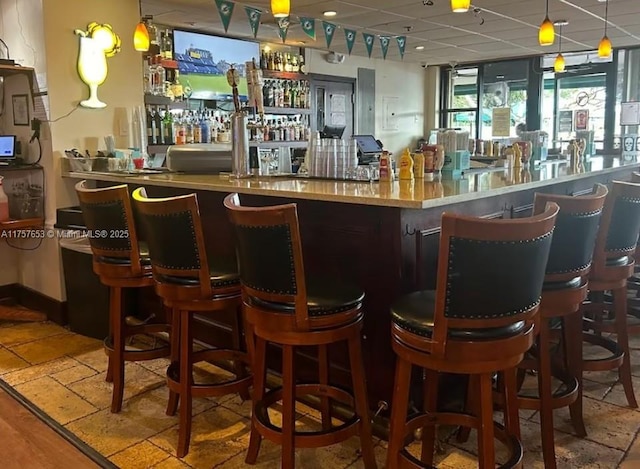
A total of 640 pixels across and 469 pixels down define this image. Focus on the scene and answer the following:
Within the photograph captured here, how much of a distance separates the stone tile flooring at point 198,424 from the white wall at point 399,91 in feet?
21.7

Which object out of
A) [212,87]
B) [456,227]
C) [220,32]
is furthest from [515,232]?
[220,32]

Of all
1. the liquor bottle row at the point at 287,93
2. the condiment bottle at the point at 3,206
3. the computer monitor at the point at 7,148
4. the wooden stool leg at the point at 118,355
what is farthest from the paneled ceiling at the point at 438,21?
the wooden stool leg at the point at 118,355

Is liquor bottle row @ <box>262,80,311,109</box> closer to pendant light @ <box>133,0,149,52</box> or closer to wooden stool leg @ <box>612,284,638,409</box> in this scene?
pendant light @ <box>133,0,149,52</box>

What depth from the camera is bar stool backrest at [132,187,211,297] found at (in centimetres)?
221

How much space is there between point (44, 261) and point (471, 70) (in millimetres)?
8788

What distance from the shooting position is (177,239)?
2240mm

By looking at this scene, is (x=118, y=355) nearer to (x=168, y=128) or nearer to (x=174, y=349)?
(x=174, y=349)

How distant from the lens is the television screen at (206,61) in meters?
6.41

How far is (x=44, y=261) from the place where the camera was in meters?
4.25

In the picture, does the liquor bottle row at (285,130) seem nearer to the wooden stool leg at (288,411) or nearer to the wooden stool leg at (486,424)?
the wooden stool leg at (288,411)

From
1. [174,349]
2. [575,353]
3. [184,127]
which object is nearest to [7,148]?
[184,127]

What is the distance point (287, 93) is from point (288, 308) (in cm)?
604

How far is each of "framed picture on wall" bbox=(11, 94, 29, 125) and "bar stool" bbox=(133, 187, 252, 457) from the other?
228cm

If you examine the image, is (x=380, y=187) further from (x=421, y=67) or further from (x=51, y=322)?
(x=421, y=67)
